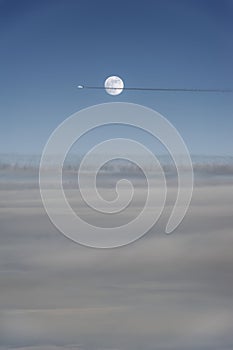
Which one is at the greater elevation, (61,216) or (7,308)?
(61,216)

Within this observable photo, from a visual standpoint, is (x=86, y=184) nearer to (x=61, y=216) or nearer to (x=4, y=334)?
(x=61, y=216)

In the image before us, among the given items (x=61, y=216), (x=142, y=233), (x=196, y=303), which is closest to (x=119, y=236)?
(x=142, y=233)

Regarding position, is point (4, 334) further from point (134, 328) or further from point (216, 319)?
point (216, 319)

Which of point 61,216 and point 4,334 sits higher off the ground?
point 61,216

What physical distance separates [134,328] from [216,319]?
323 mm

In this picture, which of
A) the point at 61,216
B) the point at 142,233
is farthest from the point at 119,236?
the point at 61,216

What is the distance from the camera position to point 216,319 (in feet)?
7.02

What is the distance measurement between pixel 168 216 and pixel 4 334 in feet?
2.53

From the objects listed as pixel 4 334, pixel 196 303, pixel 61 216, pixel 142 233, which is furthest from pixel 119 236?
pixel 4 334

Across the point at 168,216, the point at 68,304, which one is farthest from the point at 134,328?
the point at 168,216

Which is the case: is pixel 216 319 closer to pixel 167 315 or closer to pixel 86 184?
pixel 167 315

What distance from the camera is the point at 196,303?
2.17 meters

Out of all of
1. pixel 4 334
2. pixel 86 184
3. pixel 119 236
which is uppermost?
pixel 86 184

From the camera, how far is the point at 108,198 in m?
2.17
